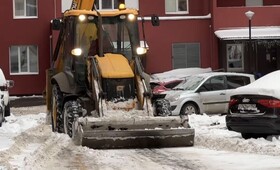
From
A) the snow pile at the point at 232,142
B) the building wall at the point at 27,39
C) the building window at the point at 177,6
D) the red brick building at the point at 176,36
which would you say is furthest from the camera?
the building window at the point at 177,6

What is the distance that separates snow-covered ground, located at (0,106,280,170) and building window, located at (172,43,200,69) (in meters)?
20.2

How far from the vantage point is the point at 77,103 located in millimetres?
13617

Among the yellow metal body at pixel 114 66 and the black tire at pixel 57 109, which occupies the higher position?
the yellow metal body at pixel 114 66

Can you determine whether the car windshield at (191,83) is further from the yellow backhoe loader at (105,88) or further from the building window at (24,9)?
the building window at (24,9)

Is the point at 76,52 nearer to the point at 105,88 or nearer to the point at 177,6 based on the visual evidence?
the point at 105,88

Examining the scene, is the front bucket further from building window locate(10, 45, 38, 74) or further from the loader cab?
building window locate(10, 45, 38, 74)

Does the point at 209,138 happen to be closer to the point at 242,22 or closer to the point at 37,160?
the point at 37,160

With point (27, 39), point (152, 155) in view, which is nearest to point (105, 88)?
point (152, 155)

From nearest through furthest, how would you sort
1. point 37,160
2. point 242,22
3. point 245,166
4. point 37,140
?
point 245,166
point 37,160
point 37,140
point 242,22

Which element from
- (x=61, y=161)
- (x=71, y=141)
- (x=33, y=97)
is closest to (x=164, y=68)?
(x=33, y=97)

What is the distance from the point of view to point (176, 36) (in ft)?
115

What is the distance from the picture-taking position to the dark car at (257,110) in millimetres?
12297

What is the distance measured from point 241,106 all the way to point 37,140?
4.89 meters

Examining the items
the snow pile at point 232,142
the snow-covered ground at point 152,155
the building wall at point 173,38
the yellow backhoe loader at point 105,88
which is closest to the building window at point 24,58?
the building wall at point 173,38
